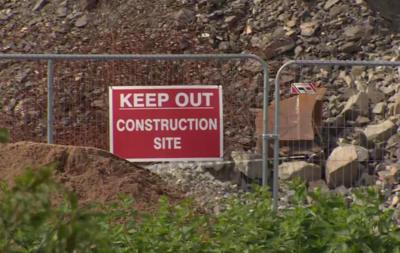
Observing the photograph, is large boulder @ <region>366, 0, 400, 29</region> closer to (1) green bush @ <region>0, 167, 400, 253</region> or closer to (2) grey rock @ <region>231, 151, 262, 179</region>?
(2) grey rock @ <region>231, 151, 262, 179</region>

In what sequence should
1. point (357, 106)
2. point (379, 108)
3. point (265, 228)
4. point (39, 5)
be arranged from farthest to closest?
point (39, 5)
point (379, 108)
point (357, 106)
point (265, 228)

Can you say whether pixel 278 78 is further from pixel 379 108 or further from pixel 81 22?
pixel 81 22

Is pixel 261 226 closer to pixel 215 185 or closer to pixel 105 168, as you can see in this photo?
pixel 105 168

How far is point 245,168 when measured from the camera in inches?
371

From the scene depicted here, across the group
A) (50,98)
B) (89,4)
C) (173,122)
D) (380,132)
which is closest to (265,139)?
(173,122)

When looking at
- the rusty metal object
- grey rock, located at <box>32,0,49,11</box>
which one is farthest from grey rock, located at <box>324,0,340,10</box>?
the rusty metal object

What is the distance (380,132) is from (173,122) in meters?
1.97

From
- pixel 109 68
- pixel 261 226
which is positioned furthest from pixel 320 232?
pixel 109 68

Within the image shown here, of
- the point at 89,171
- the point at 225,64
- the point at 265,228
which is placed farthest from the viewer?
the point at 225,64

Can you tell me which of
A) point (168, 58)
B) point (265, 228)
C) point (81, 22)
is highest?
point (81, 22)

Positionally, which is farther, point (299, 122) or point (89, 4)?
point (89, 4)

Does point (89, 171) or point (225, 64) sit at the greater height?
point (225, 64)

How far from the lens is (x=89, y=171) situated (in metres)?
8.43

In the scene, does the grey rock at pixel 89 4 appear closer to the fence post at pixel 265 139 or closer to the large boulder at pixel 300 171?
the large boulder at pixel 300 171
